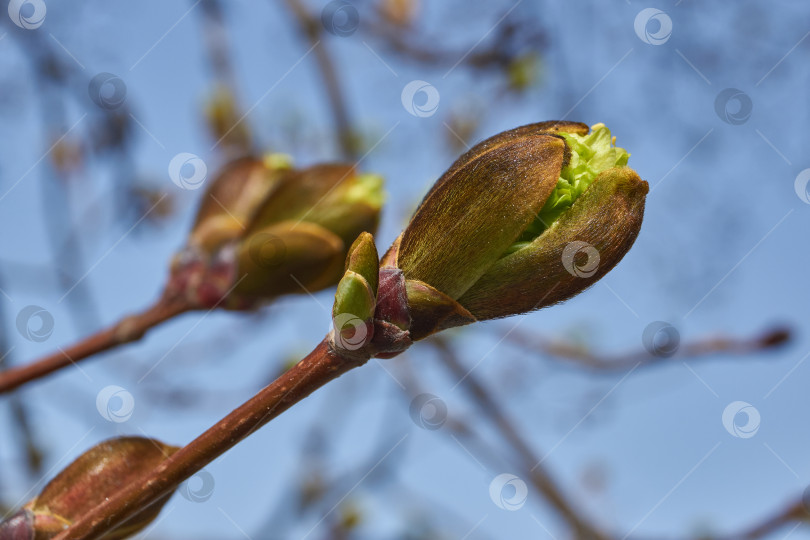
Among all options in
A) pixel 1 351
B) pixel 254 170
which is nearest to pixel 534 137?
pixel 254 170

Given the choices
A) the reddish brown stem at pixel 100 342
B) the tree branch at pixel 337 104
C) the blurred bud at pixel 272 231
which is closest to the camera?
the reddish brown stem at pixel 100 342

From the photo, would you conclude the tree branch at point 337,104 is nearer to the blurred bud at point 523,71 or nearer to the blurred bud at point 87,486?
the blurred bud at point 523,71

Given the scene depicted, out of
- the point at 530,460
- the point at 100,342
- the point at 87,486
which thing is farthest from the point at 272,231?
the point at 530,460

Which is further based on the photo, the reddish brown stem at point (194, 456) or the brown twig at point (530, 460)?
the brown twig at point (530, 460)

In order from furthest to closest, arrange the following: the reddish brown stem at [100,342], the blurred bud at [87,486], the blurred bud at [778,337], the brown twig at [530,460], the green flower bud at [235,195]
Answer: the brown twig at [530,460]
the blurred bud at [778,337]
the green flower bud at [235,195]
the reddish brown stem at [100,342]
the blurred bud at [87,486]

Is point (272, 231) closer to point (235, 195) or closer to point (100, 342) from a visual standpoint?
point (235, 195)
